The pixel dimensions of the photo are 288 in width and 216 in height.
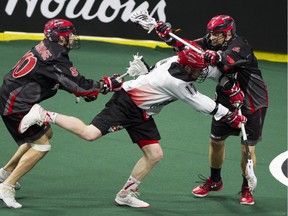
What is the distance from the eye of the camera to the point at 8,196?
24.5ft

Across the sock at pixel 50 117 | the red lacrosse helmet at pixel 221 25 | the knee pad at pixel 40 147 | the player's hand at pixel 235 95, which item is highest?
the red lacrosse helmet at pixel 221 25

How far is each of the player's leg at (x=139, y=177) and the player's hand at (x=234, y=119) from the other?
69cm

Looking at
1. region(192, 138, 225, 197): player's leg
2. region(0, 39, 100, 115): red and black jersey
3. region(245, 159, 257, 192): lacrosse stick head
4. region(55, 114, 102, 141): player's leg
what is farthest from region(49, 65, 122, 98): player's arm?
region(245, 159, 257, 192): lacrosse stick head

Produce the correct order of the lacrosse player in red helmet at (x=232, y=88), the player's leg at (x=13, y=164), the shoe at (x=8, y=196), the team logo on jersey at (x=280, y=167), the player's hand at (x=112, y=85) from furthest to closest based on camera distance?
the team logo on jersey at (x=280, y=167)
the player's leg at (x=13, y=164)
the player's hand at (x=112, y=85)
the lacrosse player in red helmet at (x=232, y=88)
the shoe at (x=8, y=196)

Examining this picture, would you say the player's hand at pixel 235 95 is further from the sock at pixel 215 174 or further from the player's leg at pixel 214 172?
the sock at pixel 215 174

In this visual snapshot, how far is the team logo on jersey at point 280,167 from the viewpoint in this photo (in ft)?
28.5

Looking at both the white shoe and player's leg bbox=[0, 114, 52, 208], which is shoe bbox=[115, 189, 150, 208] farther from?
the white shoe

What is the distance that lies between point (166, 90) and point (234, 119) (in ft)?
2.26

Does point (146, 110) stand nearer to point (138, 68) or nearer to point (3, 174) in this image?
point (138, 68)

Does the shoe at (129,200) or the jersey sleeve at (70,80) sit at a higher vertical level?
the jersey sleeve at (70,80)

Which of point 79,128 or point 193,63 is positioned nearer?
point 193,63

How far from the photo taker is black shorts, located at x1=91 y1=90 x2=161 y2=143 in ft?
25.1

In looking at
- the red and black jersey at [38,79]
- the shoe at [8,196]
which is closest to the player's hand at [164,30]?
the red and black jersey at [38,79]

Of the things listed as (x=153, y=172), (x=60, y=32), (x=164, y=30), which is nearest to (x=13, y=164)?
(x=60, y=32)
